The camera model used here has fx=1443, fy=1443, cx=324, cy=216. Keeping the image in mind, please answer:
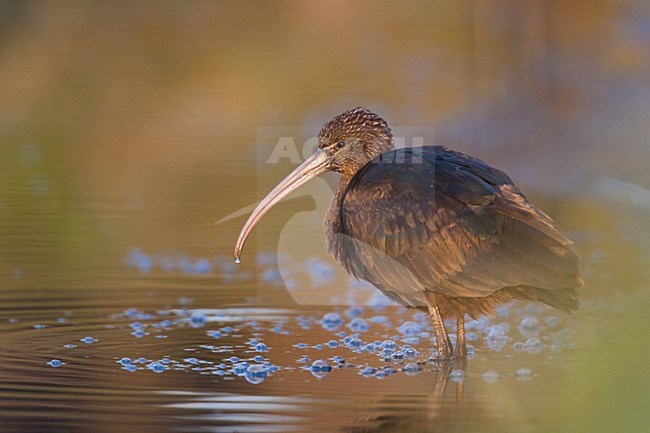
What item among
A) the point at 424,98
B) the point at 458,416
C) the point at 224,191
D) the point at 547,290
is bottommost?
the point at 458,416

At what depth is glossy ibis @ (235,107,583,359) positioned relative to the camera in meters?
8.52

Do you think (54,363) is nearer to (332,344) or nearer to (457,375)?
(332,344)

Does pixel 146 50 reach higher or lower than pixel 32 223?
higher

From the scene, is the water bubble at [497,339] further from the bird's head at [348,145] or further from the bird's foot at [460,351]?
the bird's head at [348,145]

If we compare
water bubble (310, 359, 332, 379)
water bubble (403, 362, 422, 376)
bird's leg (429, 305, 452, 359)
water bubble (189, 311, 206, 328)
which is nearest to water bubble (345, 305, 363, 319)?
water bubble (189, 311, 206, 328)

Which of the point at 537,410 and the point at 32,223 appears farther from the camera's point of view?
the point at 32,223

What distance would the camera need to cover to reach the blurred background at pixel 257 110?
12.9 meters

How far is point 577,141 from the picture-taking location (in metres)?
16.2

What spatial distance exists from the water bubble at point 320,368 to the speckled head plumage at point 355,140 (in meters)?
1.85

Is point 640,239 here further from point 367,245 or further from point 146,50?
point 146,50

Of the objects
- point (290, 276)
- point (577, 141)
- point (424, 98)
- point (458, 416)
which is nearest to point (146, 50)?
point (424, 98)

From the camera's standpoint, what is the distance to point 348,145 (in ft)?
32.1

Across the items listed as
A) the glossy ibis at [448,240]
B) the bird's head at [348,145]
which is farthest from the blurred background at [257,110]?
the glossy ibis at [448,240]

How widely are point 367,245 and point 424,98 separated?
338 inches
